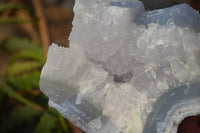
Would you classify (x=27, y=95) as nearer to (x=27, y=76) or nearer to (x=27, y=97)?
(x=27, y=97)

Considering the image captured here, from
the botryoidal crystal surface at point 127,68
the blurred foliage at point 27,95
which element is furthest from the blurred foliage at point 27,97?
the botryoidal crystal surface at point 127,68

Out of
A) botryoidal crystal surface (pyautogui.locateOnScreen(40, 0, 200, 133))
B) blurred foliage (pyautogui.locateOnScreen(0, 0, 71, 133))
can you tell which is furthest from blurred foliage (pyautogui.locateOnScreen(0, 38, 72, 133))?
botryoidal crystal surface (pyautogui.locateOnScreen(40, 0, 200, 133))

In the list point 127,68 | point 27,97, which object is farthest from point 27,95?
point 127,68

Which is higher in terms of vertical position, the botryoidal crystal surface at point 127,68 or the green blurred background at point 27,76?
the botryoidal crystal surface at point 127,68

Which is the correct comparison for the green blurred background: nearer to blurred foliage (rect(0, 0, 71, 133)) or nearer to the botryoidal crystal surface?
blurred foliage (rect(0, 0, 71, 133))

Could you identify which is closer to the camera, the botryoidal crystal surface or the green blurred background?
the botryoidal crystal surface

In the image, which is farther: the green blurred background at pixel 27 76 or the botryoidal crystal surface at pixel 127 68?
the green blurred background at pixel 27 76

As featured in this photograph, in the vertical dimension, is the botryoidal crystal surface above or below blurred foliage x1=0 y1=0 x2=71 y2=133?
above

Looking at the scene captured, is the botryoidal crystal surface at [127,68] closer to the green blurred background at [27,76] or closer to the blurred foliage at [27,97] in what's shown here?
the green blurred background at [27,76]

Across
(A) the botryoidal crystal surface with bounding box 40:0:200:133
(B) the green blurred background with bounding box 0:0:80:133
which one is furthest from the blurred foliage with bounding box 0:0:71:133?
(A) the botryoidal crystal surface with bounding box 40:0:200:133
